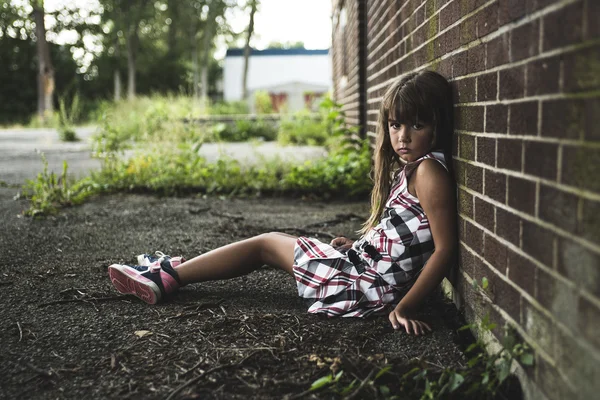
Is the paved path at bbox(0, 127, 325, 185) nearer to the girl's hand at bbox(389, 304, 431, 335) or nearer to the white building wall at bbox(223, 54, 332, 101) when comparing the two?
the girl's hand at bbox(389, 304, 431, 335)

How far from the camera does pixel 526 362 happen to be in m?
1.64

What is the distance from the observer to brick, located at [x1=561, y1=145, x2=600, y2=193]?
1.21m

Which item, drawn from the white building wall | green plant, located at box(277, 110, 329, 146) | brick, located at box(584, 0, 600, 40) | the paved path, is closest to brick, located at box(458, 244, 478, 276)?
brick, located at box(584, 0, 600, 40)

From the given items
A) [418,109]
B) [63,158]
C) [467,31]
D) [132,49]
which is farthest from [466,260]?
[132,49]

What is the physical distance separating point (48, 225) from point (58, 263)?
132cm

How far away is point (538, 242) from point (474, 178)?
0.69 meters

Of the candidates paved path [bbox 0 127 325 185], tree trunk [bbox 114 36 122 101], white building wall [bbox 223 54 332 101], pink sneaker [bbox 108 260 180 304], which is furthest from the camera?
white building wall [bbox 223 54 332 101]

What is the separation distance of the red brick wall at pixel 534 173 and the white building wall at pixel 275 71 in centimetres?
4119

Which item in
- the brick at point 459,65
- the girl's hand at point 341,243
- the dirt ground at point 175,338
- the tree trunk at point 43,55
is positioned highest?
the tree trunk at point 43,55

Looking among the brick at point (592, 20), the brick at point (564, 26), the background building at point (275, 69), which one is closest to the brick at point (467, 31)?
the brick at point (564, 26)

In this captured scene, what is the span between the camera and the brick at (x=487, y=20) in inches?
74.9

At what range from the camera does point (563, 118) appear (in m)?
1.37

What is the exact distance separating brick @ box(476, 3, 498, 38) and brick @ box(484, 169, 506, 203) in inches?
18.9

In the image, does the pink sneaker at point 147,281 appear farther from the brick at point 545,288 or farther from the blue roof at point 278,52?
the blue roof at point 278,52
